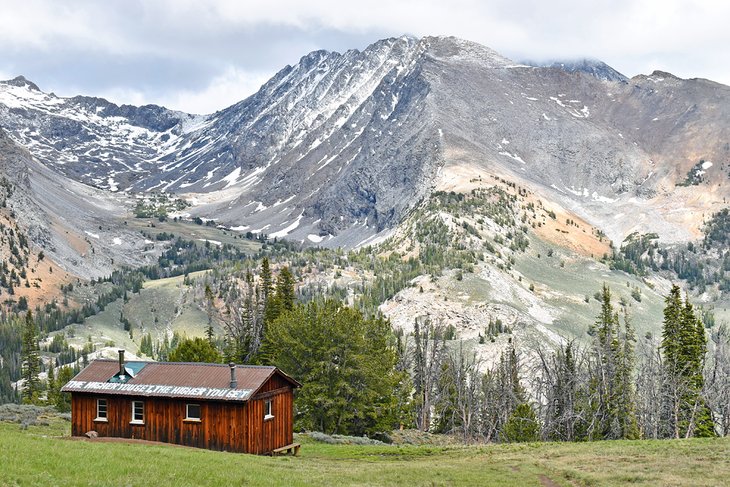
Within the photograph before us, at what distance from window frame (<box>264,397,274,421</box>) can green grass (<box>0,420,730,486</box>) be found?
11.7ft

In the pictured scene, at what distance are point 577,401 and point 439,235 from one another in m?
123

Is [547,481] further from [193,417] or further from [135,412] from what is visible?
[135,412]

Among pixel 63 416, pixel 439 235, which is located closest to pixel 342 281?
pixel 439 235

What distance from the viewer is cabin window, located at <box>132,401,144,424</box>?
149 feet

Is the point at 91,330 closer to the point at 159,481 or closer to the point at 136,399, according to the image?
the point at 136,399

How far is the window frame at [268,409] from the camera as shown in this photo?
4556cm

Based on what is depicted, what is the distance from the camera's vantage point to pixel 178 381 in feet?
149

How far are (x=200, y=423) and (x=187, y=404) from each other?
4.62ft

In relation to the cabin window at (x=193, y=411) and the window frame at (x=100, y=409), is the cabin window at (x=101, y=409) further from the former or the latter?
the cabin window at (x=193, y=411)

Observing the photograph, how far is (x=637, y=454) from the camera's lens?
132 feet

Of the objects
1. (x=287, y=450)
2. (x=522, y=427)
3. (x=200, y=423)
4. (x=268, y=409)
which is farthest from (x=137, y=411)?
(x=522, y=427)

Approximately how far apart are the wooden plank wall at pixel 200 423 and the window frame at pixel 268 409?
20 centimetres

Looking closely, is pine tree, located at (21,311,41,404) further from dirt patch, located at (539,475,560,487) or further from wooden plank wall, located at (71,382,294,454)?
dirt patch, located at (539,475,560,487)

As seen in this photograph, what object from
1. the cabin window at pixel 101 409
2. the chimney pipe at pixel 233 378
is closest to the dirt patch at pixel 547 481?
the chimney pipe at pixel 233 378
